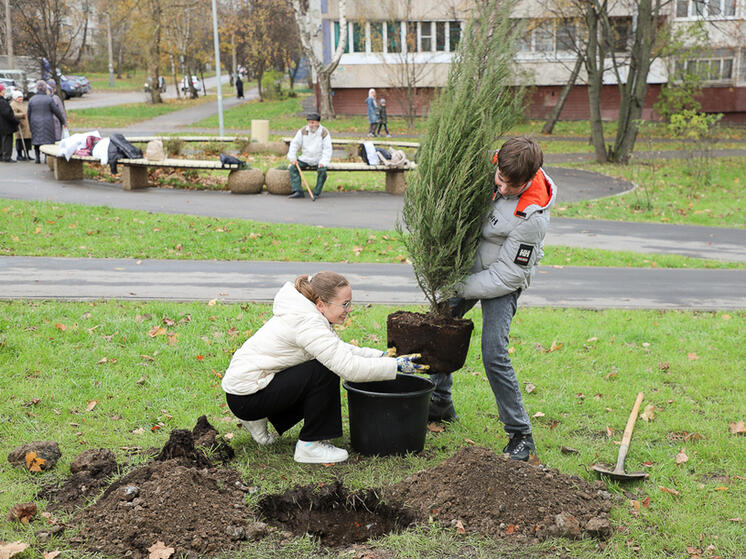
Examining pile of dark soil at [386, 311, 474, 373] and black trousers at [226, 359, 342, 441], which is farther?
pile of dark soil at [386, 311, 474, 373]

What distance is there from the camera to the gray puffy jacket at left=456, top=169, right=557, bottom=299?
4262mm

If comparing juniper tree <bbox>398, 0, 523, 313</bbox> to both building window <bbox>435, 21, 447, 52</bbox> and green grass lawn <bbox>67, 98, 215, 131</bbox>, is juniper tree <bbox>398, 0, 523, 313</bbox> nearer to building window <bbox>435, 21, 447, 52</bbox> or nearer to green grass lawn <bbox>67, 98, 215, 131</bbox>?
green grass lawn <bbox>67, 98, 215, 131</bbox>

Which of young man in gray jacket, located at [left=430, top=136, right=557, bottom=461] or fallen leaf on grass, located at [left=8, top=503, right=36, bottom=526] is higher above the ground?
young man in gray jacket, located at [left=430, top=136, right=557, bottom=461]

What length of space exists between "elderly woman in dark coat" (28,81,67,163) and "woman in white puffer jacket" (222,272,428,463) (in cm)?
1528

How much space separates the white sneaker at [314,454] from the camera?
444 cm

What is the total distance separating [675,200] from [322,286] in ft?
44.8

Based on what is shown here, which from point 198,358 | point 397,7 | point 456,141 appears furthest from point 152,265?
point 397,7

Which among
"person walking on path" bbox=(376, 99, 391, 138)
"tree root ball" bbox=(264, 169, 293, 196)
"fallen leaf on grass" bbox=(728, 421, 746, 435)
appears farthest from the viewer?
"person walking on path" bbox=(376, 99, 391, 138)

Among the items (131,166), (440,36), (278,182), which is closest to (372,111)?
(440,36)

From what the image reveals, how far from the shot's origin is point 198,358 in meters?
6.07

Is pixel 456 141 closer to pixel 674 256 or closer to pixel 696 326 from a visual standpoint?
pixel 696 326

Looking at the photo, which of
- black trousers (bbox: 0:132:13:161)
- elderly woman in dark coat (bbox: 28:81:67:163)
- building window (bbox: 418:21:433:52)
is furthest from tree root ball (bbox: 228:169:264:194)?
building window (bbox: 418:21:433:52)

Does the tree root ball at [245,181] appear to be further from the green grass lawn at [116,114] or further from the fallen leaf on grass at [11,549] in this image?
the green grass lawn at [116,114]

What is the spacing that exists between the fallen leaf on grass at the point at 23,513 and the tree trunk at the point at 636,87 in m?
19.9
